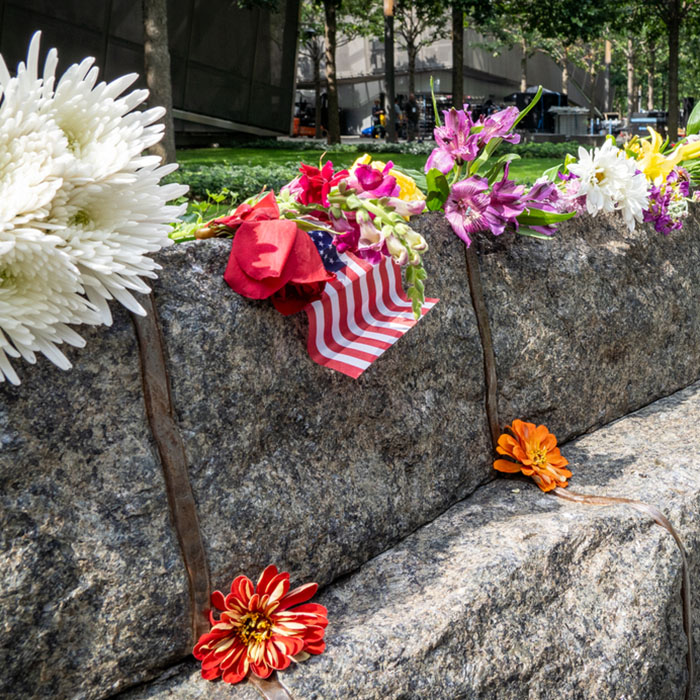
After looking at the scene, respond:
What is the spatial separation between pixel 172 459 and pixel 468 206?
106 cm

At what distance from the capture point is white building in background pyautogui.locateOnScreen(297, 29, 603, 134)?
1683 inches

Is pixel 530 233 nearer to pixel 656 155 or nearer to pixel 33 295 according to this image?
pixel 656 155

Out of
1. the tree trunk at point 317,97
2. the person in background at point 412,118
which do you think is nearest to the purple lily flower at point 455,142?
the person in background at point 412,118

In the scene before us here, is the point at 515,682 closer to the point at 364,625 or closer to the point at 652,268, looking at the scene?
the point at 364,625

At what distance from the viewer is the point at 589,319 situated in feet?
8.35

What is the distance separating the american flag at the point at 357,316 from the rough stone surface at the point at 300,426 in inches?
2.0

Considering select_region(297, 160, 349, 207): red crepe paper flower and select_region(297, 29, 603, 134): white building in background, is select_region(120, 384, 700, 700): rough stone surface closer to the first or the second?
select_region(297, 160, 349, 207): red crepe paper flower

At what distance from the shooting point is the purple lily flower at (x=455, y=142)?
2.07m

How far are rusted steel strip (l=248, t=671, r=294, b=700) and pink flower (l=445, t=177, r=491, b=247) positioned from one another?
1.20 meters

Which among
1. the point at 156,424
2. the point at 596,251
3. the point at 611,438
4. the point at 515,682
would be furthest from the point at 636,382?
the point at 156,424

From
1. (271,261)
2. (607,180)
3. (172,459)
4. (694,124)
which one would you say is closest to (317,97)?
(694,124)

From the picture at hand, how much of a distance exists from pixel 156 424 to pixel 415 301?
56cm

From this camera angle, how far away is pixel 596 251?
2613 mm

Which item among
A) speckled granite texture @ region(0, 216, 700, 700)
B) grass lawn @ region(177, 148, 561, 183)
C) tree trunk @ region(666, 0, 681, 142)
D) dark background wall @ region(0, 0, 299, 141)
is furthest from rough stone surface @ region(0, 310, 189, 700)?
dark background wall @ region(0, 0, 299, 141)
